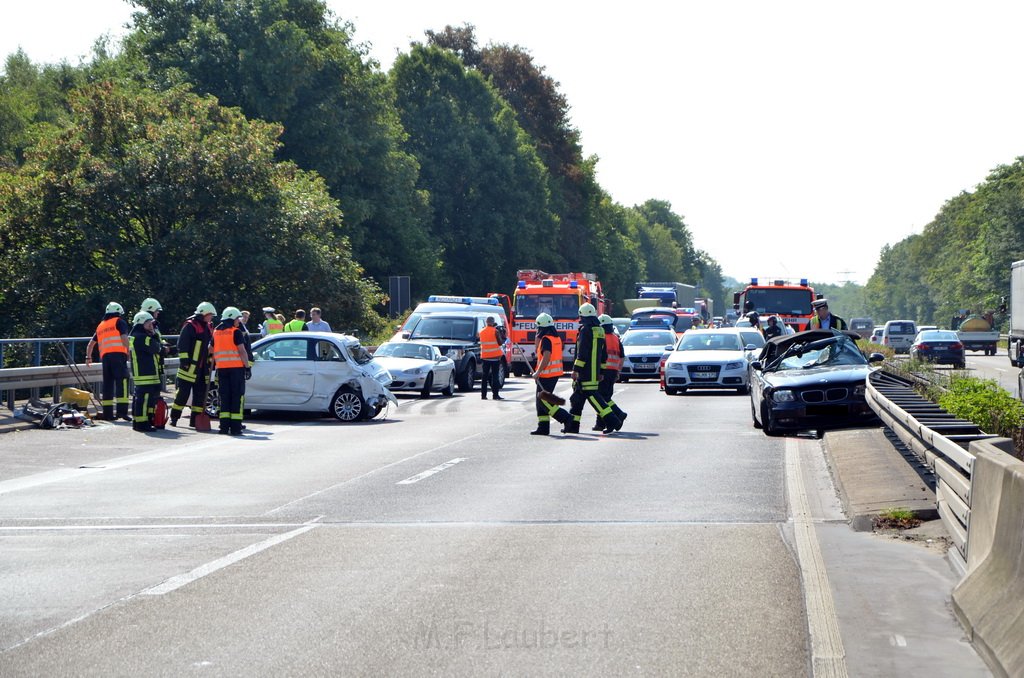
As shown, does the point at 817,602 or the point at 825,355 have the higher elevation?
the point at 825,355

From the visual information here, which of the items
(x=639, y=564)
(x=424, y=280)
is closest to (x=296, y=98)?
(x=424, y=280)

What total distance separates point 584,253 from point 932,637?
3359 inches

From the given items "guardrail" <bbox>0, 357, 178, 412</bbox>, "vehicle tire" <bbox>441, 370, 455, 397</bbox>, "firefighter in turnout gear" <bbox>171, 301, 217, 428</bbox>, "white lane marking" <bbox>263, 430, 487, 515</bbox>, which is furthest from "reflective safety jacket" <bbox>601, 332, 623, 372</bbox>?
"vehicle tire" <bbox>441, 370, 455, 397</bbox>

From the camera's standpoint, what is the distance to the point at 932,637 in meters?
6.41

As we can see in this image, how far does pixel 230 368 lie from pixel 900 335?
49.0 m

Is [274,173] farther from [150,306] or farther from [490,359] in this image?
[150,306]

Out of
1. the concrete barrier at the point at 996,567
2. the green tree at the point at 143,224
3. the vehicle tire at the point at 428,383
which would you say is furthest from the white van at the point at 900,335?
the concrete barrier at the point at 996,567

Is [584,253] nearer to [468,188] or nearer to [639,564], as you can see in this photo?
[468,188]

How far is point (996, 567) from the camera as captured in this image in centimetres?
641

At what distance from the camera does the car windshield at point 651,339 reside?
119ft

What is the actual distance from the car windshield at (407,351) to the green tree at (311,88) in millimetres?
26405

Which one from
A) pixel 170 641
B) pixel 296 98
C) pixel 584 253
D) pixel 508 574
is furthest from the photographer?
pixel 584 253

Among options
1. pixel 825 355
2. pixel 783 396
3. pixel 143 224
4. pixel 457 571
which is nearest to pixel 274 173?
pixel 143 224

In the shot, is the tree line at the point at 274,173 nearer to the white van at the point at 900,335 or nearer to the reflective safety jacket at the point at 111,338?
the reflective safety jacket at the point at 111,338
